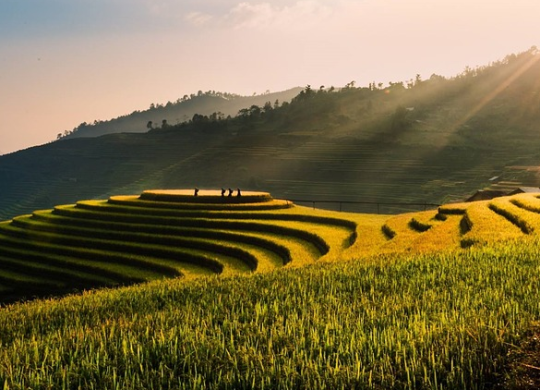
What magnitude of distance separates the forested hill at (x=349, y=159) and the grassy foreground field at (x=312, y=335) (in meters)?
79.5

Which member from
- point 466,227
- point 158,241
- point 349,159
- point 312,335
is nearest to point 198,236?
point 158,241

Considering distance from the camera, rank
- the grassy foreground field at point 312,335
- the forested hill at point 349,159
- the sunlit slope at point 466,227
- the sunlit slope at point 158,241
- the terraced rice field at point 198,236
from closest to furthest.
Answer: the grassy foreground field at point 312,335 < the sunlit slope at point 466,227 < the terraced rice field at point 198,236 < the sunlit slope at point 158,241 < the forested hill at point 349,159

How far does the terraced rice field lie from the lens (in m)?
26.4

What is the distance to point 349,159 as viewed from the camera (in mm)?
126438

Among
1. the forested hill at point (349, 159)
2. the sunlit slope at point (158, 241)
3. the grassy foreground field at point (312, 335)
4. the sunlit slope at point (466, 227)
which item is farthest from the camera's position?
the forested hill at point (349, 159)

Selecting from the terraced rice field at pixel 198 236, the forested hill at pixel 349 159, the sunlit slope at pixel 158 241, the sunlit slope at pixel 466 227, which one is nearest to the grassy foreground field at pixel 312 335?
the sunlit slope at pixel 466 227

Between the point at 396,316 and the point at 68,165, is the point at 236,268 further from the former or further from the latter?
the point at 68,165

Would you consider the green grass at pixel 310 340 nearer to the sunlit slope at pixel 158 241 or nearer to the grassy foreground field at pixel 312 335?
the grassy foreground field at pixel 312 335

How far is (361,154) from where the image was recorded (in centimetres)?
12938

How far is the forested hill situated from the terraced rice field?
56.5 m

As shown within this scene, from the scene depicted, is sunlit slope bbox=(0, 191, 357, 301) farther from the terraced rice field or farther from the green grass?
the green grass

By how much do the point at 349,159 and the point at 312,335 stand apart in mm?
Result: 121550

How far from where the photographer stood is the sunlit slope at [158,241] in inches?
1217

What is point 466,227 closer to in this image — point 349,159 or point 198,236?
point 198,236
